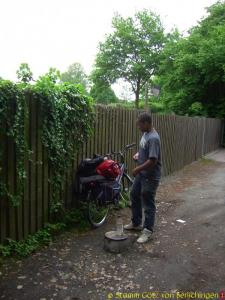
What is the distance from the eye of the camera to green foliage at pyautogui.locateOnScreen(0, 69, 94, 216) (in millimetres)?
4340

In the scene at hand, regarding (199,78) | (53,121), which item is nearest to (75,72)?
(199,78)

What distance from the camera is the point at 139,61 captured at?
1726 inches

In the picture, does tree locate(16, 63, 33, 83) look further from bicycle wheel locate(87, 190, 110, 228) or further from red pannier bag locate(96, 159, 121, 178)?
bicycle wheel locate(87, 190, 110, 228)

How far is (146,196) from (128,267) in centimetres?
126

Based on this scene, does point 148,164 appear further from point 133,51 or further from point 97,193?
point 133,51

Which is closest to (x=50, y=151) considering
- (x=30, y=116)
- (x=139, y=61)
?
(x=30, y=116)

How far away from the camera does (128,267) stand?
172 inches

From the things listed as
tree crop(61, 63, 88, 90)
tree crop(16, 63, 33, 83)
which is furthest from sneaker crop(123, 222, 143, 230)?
tree crop(61, 63, 88, 90)

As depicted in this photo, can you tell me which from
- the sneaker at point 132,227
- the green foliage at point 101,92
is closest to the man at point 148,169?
the sneaker at point 132,227

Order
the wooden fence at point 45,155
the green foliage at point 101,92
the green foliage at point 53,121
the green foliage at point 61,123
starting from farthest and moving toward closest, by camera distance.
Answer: the green foliage at point 101,92 → the green foliage at point 61,123 → the wooden fence at point 45,155 → the green foliage at point 53,121

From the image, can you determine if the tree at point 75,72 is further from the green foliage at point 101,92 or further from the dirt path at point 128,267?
the dirt path at point 128,267

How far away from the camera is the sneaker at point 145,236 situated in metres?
5.20

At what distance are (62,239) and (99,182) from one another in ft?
3.46

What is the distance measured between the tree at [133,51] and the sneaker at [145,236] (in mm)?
38082
